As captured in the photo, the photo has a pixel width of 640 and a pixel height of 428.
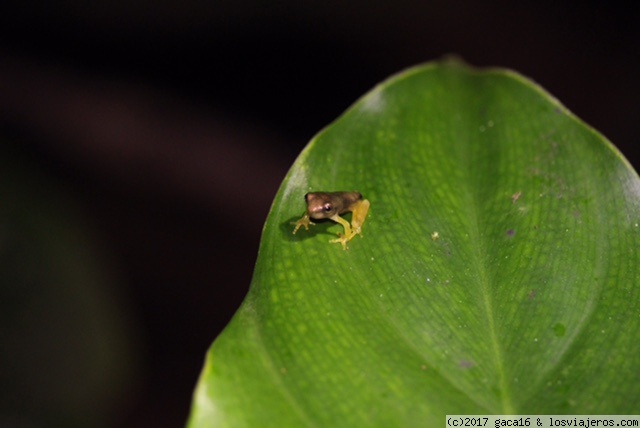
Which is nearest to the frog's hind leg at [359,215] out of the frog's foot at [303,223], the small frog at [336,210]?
the small frog at [336,210]

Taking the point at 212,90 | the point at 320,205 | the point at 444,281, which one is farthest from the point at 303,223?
the point at 212,90

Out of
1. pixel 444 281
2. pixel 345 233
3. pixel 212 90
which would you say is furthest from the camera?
pixel 212 90

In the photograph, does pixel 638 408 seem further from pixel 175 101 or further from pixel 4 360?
pixel 175 101

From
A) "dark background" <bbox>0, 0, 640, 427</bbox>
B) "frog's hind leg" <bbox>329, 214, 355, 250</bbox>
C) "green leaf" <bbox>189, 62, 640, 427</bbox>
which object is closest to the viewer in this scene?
"green leaf" <bbox>189, 62, 640, 427</bbox>

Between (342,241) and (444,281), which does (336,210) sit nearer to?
(342,241)

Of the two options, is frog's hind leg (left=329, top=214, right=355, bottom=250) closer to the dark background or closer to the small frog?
the small frog

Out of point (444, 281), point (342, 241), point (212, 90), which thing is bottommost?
point (444, 281)

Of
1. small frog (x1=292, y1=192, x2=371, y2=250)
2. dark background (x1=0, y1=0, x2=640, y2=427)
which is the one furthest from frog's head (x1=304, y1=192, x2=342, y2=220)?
dark background (x1=0, y1=0, x2=640, y2=427)
